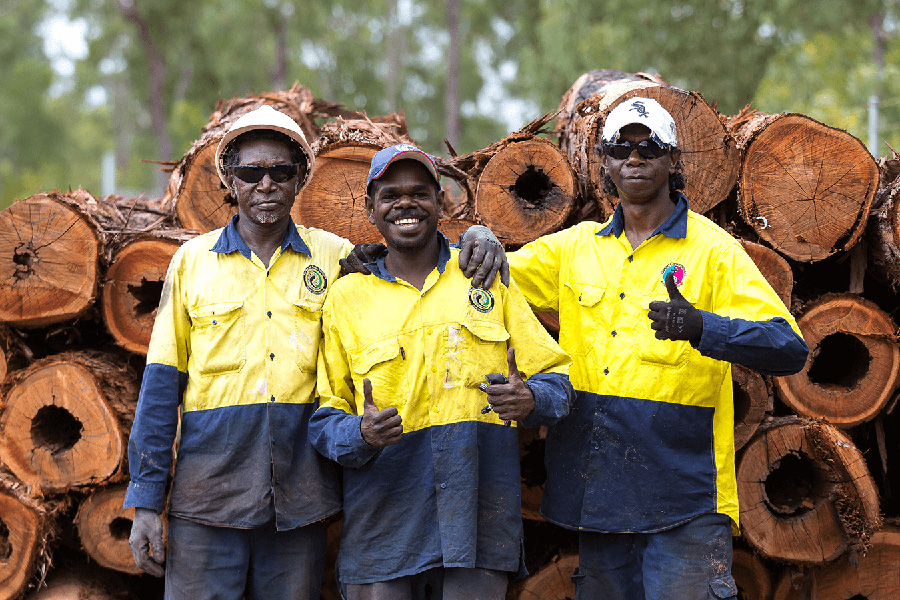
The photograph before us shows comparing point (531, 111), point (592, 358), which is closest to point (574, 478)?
point (592, 358)

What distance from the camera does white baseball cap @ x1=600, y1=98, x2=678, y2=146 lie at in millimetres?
3057

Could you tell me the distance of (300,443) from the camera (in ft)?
10.2

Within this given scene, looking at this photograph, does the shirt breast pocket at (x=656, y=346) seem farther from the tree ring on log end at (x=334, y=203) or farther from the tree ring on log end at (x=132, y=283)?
the tree ring on log end at (x=132, y=283)

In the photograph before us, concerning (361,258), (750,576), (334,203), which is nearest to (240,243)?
(361,258)

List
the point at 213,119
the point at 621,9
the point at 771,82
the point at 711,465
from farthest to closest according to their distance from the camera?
the point at 621,9, the point at 771,82, the point at 213,119, the point at 711,465

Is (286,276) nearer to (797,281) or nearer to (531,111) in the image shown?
(797,281)

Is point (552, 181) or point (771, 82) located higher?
point (771, 82)

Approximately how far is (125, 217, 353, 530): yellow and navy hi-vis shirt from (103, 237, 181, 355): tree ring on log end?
3.14 feet

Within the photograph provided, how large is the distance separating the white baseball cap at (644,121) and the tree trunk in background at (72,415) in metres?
2.76

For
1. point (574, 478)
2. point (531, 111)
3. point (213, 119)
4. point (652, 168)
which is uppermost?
point (531, 111)

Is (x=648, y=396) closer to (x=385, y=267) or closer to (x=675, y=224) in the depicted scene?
(x=675, y=224)

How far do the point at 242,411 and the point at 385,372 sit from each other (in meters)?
0.62

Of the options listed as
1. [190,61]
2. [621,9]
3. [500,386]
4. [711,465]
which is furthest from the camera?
[190,61]

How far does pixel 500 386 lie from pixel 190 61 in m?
29.6
